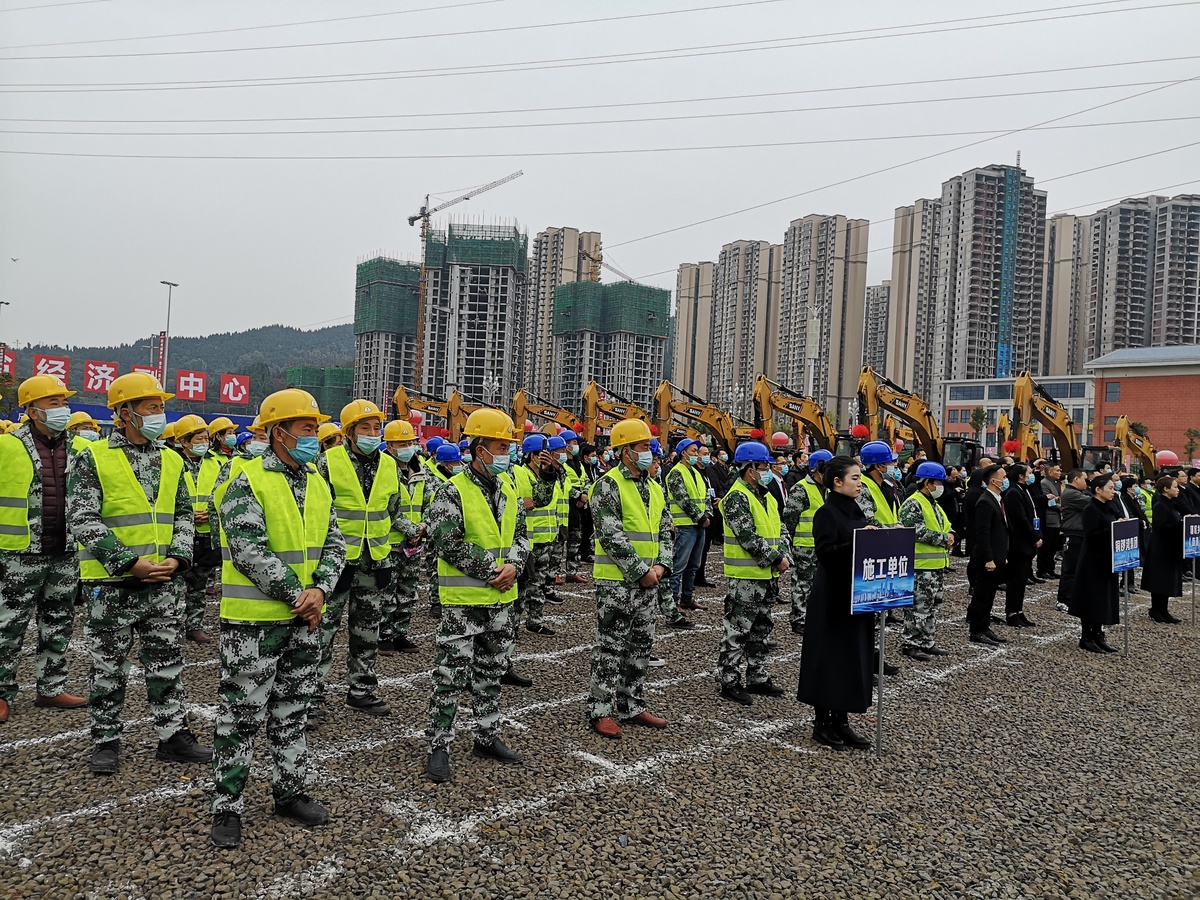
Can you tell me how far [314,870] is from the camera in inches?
148

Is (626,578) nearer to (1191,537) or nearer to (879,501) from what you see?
(879,501)

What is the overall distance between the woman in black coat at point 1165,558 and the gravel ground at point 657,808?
5.24 m

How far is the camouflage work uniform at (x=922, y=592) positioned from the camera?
28.9 ft

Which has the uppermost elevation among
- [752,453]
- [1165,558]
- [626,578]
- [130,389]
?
[130,389]

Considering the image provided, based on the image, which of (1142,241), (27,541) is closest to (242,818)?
(27,541)

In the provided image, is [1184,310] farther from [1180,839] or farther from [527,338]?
[1180,839]

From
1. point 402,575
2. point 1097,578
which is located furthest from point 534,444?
point 1097,578

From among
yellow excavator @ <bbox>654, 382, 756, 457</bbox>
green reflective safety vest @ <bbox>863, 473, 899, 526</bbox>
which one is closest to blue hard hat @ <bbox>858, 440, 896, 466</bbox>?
green reflective safety vest @ <bbox>863, 473, 899, 526</bbox>

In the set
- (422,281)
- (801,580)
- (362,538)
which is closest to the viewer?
(362,538)

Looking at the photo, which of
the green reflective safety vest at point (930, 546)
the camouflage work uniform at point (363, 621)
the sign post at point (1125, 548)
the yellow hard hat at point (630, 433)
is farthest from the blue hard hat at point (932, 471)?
the camouflage work uniform at point (363, 621)

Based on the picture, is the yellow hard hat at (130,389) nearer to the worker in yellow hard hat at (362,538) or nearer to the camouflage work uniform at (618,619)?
the worker in yellow hard hat at (362,538)

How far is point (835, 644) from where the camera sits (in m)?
5.84

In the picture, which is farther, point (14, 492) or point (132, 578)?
point (14, 492)

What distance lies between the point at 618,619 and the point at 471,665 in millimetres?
1224
